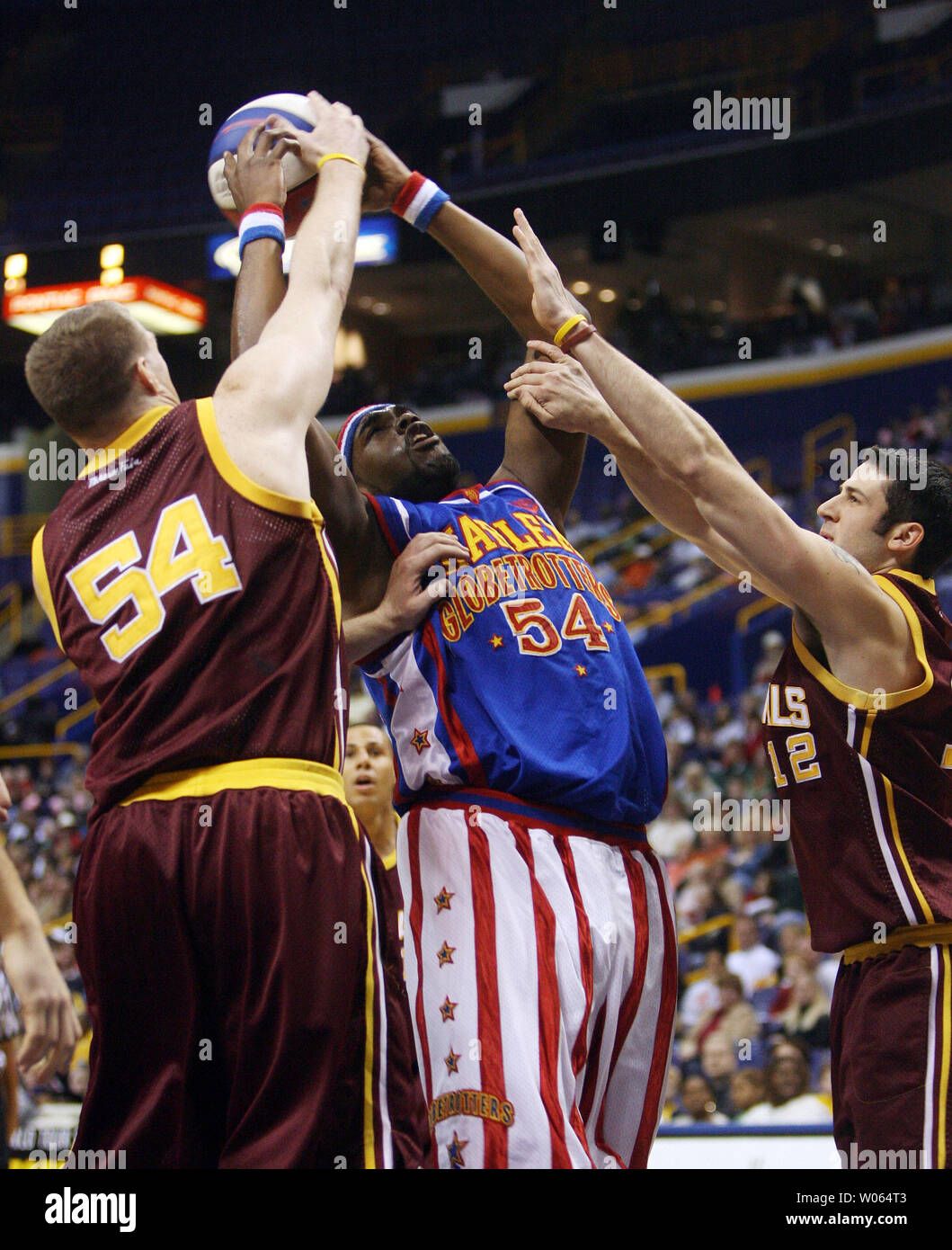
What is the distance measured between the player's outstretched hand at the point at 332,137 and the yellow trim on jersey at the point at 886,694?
5.57ft

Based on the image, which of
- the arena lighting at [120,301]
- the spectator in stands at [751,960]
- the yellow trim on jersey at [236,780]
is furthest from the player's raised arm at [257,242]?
the arena lighting at [120,301]

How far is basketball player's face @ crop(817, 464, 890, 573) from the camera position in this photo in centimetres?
436

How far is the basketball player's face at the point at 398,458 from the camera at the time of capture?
4.46 m

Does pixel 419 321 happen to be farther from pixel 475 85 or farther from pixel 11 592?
pixel 11 592

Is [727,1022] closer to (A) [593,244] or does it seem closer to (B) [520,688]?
(B) [520,688]

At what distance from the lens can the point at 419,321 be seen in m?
24.1

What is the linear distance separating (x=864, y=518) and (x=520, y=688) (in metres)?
1.19

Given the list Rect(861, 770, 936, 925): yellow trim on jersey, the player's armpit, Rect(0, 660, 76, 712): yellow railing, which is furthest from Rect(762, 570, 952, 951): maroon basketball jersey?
Rect(0, 660, 76, 712): yellow railing

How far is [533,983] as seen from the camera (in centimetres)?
367

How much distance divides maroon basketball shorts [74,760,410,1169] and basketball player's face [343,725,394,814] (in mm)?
3018

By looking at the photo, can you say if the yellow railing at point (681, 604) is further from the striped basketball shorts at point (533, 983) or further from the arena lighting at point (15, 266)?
the striped basketball shorts at point (533, 983)

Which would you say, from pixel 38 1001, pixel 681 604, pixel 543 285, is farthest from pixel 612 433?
pixel 681 604

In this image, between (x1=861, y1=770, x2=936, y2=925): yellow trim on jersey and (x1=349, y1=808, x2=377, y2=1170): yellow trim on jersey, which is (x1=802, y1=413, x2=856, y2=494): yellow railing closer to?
(x1=861, y1=770, x2=936, y2=925): yellow trim on jersey

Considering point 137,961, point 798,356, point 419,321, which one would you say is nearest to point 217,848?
point 137,961
